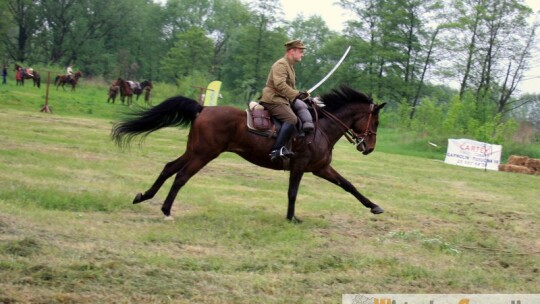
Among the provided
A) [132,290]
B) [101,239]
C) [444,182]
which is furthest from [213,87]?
[132,290]

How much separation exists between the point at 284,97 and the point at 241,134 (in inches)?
34.9

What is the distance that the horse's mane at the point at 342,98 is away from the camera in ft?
35.0

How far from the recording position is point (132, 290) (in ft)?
17.0

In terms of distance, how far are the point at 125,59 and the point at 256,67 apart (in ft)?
109

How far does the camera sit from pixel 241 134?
31.3 ft

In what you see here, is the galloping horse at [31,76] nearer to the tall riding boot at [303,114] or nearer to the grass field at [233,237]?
the grass field at [233,237]

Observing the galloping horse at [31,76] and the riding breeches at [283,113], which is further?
the galloping horse at [31,76]

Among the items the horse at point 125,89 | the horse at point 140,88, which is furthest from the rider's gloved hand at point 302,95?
the horse at point 140,88

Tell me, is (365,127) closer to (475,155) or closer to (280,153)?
(280,153)

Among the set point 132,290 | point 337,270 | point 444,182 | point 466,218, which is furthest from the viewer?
point 444,182

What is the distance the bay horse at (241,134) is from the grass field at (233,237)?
71 centimetres

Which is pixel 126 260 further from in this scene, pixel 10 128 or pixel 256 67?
pixel 256 67

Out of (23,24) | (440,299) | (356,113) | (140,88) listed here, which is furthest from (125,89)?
(23,24)

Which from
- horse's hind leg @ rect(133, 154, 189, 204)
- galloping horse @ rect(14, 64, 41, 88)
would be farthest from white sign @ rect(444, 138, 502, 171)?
galloping horse @ rect(14, 64, 41, 88)
